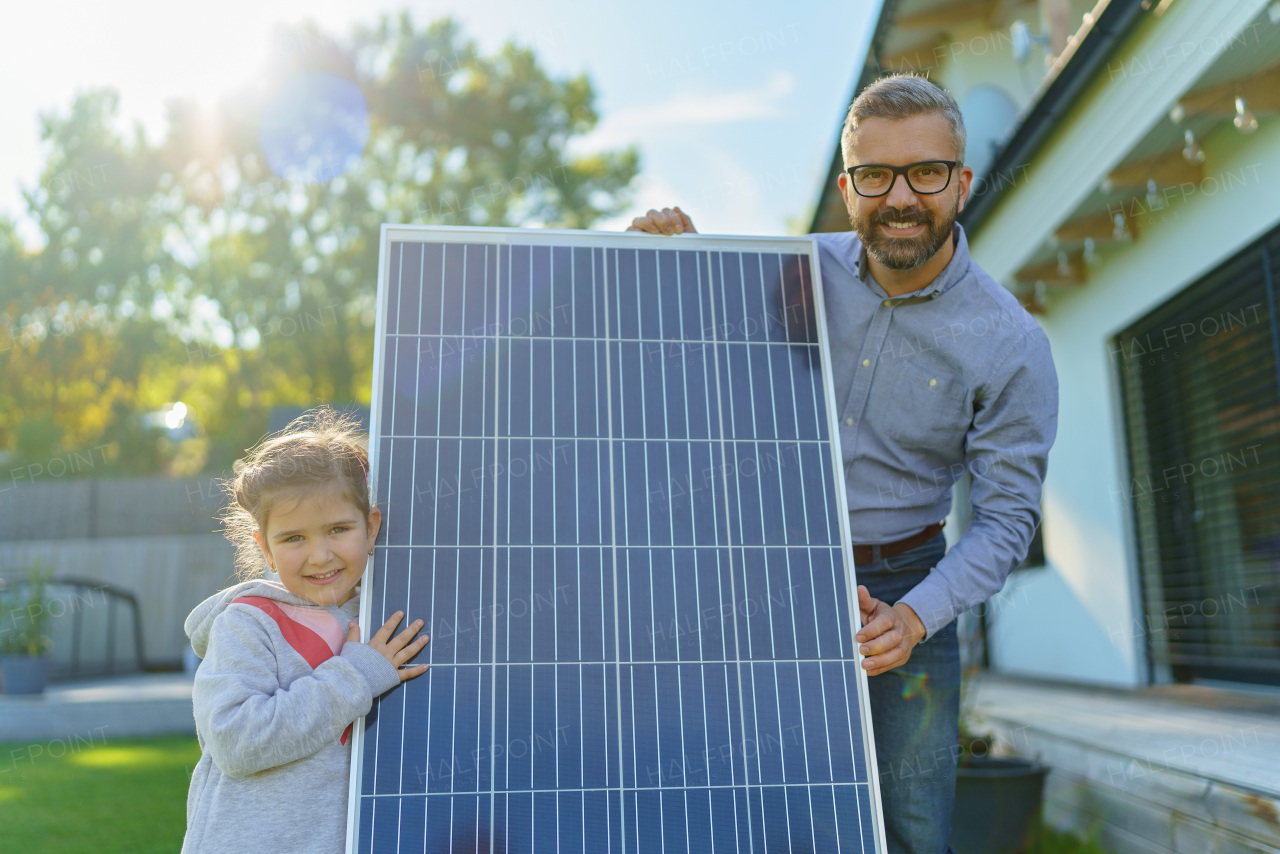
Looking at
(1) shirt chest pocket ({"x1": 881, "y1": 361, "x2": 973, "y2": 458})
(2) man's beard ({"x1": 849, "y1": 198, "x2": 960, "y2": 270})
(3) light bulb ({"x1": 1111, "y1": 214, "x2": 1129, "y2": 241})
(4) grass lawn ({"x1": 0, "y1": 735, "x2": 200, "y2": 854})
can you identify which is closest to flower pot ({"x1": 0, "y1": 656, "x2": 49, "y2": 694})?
(4) grass lawn ({"x1": 0, "y1": 735, "x2": 200, "y2": 854})

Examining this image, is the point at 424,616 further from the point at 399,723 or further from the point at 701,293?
the point at 701,293

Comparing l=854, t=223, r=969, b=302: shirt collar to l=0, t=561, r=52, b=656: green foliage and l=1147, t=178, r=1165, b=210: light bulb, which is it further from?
l=0, t=561, r=52, b=656: green foliage

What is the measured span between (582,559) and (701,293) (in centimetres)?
98

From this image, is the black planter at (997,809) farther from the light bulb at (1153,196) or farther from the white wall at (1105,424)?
the light bulb at (1153,196)

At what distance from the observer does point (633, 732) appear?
2.61 metres

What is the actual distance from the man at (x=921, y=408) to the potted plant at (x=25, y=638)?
37.3 feet

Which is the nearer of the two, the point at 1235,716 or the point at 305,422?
the point at 305,422

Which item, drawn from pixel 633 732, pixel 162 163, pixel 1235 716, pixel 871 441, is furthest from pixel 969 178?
pixel 162 163

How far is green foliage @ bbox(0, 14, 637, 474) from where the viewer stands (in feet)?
82.9

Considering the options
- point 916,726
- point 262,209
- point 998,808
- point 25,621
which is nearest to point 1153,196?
point 998,808

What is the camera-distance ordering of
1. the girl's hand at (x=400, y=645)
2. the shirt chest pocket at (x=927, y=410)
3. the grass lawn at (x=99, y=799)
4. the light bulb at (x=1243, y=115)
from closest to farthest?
1. the girl's hand at (x=400, y=645)
2. the shirt chest pocket at (x=927, y=410)
3. the light bulb at (x=1243, y=115)
4. the grass lawn at (x=99, y=799)

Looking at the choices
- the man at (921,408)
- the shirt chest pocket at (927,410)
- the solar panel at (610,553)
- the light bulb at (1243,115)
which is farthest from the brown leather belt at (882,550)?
the light bulb at (1243,115)

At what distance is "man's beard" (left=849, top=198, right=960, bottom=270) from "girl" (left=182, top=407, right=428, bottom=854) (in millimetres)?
1740

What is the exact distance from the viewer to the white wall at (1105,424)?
640 centimetres
